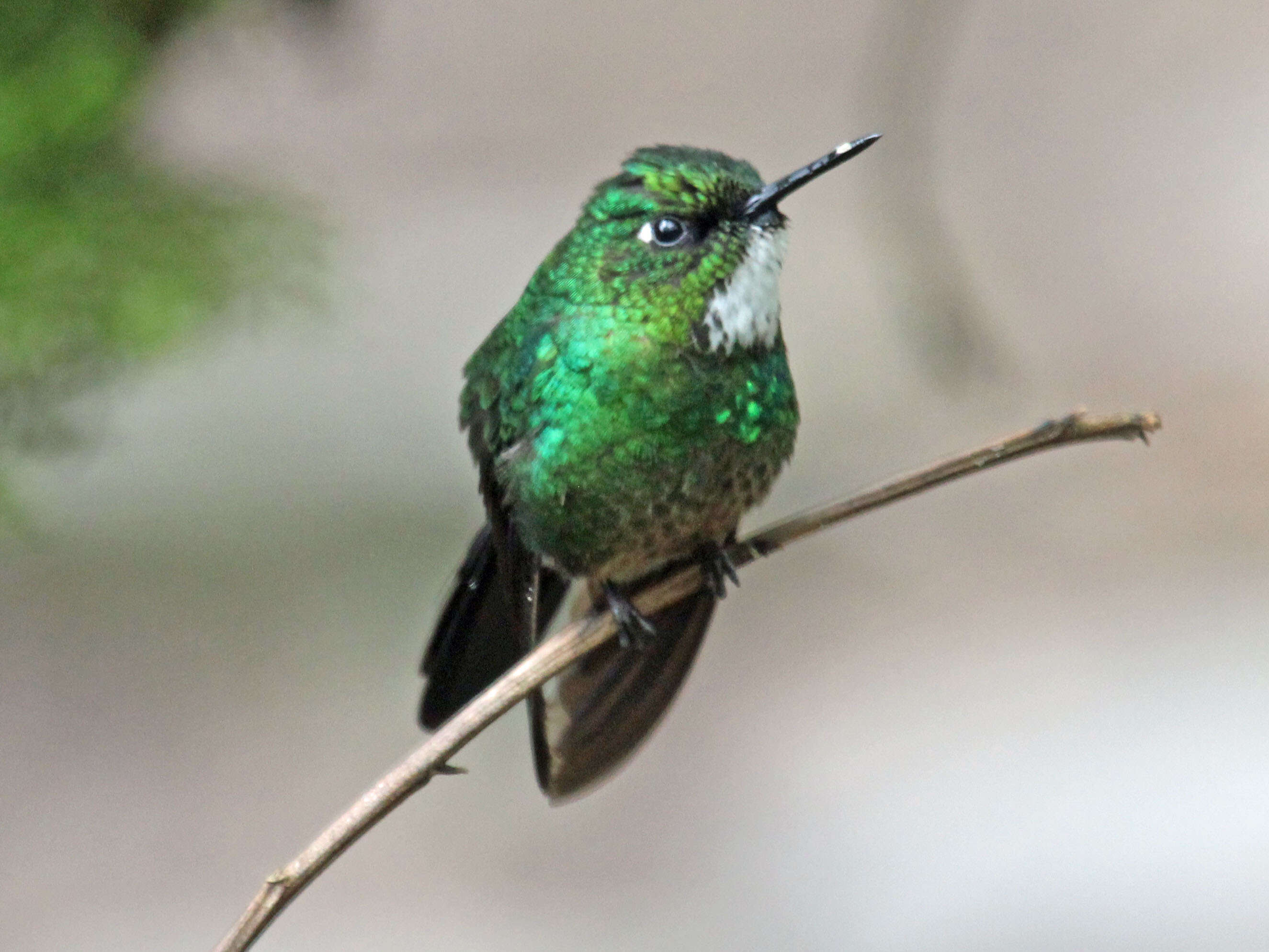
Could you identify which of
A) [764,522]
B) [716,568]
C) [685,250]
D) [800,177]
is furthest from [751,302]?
[764,522]

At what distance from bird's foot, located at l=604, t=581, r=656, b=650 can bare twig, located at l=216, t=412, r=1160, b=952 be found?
0.41ft

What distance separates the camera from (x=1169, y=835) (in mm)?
2430

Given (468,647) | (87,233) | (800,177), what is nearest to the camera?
(800,177)

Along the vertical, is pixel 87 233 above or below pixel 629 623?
above

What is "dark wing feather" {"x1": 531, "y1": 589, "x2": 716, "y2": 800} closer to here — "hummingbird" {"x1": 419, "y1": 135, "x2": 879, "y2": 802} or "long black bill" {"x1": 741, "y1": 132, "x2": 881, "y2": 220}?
"hummingbird" {"x1": 419, "y1": 135, "x2": 879, "y2": 802}

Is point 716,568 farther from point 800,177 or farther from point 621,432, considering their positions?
point 800,177

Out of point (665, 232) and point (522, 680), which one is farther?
point (665, 232)

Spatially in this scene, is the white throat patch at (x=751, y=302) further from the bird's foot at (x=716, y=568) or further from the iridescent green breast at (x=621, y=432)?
the bird's foot at (x=716, y=568)

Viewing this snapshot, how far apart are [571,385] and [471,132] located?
1.99 m

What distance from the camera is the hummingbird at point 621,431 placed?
104cm

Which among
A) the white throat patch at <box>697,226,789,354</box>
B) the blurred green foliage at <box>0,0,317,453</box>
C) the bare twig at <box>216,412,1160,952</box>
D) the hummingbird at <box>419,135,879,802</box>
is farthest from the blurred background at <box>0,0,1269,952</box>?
the bare twig at <box>216,412,1160,952</box>

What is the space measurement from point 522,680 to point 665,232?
0.36m

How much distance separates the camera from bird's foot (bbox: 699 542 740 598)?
1214 mm

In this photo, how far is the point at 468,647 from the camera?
3.77 ft
